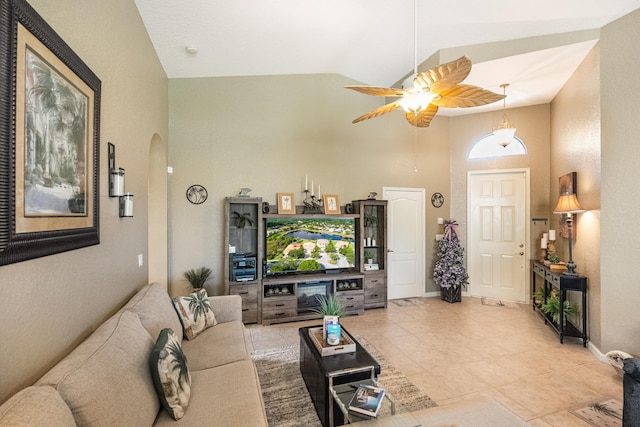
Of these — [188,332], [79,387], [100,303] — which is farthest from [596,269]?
[100,303]

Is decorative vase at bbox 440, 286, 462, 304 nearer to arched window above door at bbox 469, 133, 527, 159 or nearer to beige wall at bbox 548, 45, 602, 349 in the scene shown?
beige wall at bbox 548, 45, 602, 349

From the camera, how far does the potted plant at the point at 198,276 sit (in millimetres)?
4027

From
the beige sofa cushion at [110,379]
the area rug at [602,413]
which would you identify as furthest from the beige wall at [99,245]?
the area rug at [602,413]

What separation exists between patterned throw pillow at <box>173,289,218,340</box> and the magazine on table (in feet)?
5.07

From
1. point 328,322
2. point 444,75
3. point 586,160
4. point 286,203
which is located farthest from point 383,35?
point 328,322

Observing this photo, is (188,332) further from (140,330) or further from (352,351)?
(352,351)

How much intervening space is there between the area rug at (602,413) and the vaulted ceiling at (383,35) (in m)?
3.41

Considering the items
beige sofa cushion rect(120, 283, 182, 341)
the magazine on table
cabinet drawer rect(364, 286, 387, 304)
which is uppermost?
beige sofa cushion rect(120, 283, 182, 341)

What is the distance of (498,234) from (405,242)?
1613 mm

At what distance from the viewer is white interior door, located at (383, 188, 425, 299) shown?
17.1ft

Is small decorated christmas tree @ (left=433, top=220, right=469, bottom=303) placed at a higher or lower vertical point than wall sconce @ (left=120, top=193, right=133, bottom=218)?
lower

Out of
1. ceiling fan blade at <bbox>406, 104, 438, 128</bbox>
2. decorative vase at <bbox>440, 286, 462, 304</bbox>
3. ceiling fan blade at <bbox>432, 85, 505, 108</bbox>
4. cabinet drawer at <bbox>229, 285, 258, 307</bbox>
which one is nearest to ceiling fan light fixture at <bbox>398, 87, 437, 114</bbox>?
ceiling fan blade at <bbox>432, 85, 505, 108</bbox>

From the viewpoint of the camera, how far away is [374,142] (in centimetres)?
510

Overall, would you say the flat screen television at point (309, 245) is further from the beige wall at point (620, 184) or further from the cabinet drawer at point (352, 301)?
the beige wall at point (620, 184)
